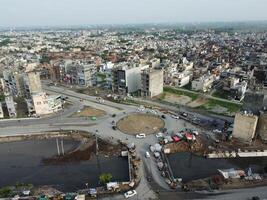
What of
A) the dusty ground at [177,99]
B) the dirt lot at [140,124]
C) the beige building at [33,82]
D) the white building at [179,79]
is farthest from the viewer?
the white building at [179,79]

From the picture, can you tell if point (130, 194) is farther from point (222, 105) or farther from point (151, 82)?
point (151, 82)

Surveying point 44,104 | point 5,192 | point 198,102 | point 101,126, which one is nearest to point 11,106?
point 44,104

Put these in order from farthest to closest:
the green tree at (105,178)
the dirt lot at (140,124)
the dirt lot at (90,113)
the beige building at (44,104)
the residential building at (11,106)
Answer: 1. the dirt lot at (90,113)
2. the beige building at (44,104)
3. the residential building at (11,106)
4. the dirt lot at (140,124)
5. the green tree at (105,178)

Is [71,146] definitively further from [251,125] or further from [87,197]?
[251,125]

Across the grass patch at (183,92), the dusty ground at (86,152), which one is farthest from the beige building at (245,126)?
the grass patch at (183,92)

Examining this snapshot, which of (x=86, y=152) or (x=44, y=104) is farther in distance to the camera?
(x=44, y=104)

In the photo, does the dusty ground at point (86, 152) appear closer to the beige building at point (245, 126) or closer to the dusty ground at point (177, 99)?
the beige building at point (245, 126)

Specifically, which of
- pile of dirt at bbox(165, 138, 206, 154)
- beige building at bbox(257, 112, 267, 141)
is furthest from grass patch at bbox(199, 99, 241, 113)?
pile of dirt at bbox(165, 138, 206, 154)
